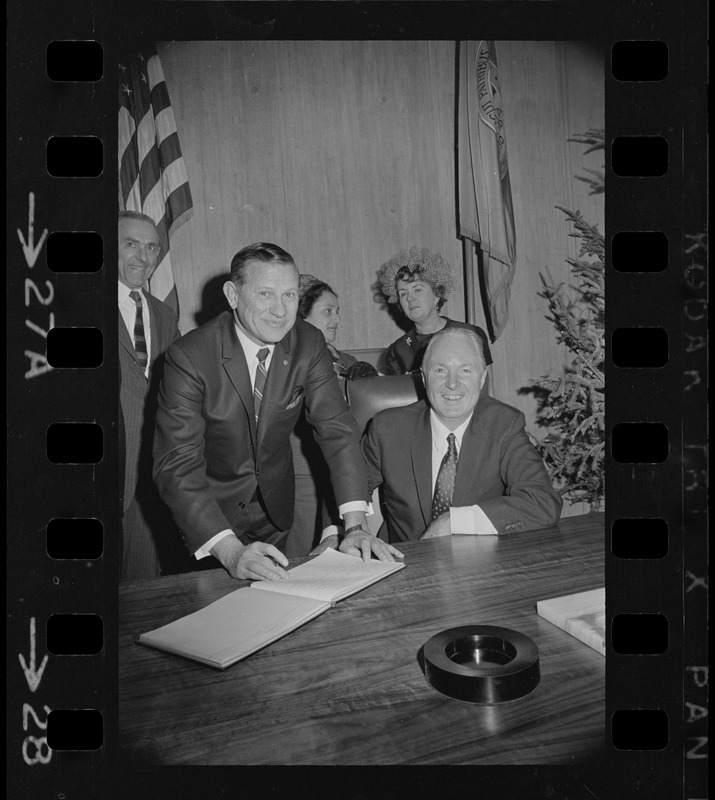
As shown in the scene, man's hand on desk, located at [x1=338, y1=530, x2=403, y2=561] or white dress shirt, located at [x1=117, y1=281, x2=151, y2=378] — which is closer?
man's hand on desk, located at [x1=338, y1=530, x2=403, y2=561]

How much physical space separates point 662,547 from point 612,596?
0.52 ft

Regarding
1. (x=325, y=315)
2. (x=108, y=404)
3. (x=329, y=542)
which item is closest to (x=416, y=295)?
(x=325, y=315)

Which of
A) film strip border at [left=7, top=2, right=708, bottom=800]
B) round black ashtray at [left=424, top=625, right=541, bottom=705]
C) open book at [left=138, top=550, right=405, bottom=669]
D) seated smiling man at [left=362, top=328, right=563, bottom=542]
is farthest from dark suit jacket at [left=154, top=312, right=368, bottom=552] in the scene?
round black ashtray at [left=424, top=625, right=541, bottom=705]

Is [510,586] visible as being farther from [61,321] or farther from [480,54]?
[480,54]

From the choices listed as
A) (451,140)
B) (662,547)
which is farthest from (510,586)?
(451,140)

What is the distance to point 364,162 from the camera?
303cm

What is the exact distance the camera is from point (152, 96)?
2.00 meters

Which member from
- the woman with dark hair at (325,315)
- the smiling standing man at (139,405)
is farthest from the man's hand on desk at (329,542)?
the woman with dark hair at (325,315)

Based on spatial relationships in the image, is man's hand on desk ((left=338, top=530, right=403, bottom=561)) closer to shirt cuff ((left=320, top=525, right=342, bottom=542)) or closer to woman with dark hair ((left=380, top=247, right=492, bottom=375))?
shirt cuff ((left=320, top=525, right=342, bottom=542))

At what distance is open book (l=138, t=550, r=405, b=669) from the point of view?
1.30 meters

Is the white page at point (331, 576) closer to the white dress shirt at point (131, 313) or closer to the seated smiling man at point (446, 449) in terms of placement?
the seated smiling man at point (446, 449)

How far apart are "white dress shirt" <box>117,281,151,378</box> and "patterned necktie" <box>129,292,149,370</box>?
0.01 m

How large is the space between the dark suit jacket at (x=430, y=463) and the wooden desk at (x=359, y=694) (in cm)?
75

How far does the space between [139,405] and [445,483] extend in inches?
46.0
